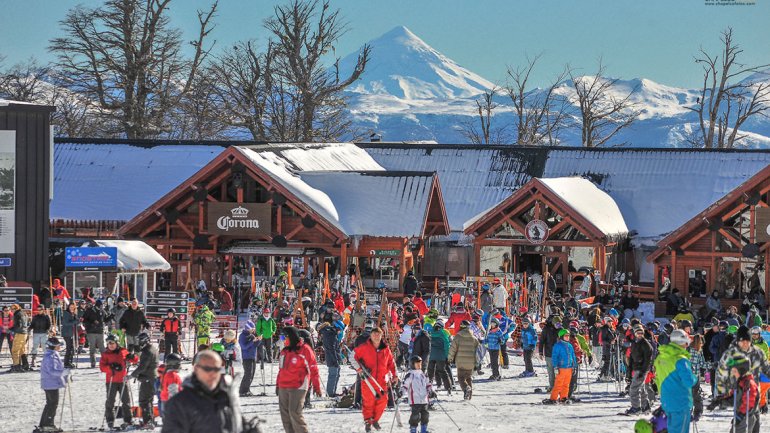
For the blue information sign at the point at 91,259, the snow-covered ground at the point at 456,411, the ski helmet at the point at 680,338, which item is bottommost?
the snow-covered ground at the point at 456,411

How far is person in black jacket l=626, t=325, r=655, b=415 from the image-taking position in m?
17.8

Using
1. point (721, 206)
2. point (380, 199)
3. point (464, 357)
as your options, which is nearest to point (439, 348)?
point (464, 357)

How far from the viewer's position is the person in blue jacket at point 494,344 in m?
22.2

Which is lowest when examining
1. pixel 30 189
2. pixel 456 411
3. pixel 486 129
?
pixel 456 411

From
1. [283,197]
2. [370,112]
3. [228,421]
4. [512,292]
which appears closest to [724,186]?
[512,292]

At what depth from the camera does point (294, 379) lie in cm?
1495

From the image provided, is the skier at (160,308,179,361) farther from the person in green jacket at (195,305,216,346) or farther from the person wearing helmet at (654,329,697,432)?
the person wearing helmet at (654,329,697,432)

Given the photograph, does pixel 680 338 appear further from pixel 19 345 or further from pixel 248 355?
pixel 19 345

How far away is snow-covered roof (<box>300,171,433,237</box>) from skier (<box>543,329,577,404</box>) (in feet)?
53.0

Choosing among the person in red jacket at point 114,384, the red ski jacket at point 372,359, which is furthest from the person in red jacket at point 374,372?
the person in red jacket at point 114,384

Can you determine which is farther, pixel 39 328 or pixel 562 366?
pixel 39 328

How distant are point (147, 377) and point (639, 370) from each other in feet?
22.9

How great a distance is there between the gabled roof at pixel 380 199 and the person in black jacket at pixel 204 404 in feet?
84.9

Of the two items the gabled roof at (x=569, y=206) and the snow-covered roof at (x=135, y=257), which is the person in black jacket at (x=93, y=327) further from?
the gabled roof at (x=569, y=206)
